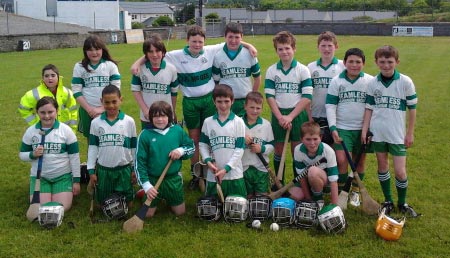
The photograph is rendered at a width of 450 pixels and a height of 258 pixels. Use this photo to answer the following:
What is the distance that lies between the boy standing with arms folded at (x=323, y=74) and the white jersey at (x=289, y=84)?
0.27 meters

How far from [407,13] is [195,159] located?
53.9 meters

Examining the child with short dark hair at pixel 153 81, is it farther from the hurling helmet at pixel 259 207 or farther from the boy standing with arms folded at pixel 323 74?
the boy standing with arms folded at pixel 323 74

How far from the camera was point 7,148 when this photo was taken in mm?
7988

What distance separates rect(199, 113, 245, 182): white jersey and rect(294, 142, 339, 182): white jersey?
0.64 m

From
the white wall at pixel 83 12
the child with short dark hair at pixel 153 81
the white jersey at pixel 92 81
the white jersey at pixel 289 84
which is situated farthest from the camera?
the white wall at pixel 83 12

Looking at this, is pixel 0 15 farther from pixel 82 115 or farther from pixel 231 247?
pixel 231 247

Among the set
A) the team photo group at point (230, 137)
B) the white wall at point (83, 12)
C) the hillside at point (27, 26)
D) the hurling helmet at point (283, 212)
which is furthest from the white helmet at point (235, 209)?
the white wall at point (83, 12)

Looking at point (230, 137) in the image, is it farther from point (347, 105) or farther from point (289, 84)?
point (347, 105)

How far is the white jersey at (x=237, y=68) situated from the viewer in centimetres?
593

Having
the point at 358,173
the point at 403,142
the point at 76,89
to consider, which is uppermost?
the point at 76,89

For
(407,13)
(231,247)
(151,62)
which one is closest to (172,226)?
(231,247)

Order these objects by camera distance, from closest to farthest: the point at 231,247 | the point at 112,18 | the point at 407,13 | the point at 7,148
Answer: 1. the point at 231,247
2. the point at 7,148
3. the point at 112,18
4. the point at 407,13

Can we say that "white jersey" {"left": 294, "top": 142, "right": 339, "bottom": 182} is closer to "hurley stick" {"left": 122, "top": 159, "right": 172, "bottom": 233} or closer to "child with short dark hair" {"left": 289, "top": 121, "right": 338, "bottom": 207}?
"child with short dark hair" {"left": 289, "top": 121, "right": 338, "bottom": 207}

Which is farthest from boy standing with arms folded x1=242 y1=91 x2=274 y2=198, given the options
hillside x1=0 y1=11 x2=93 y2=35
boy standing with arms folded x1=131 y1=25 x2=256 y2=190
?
hillside x1=0 y1=11 x2=93 y2=35
